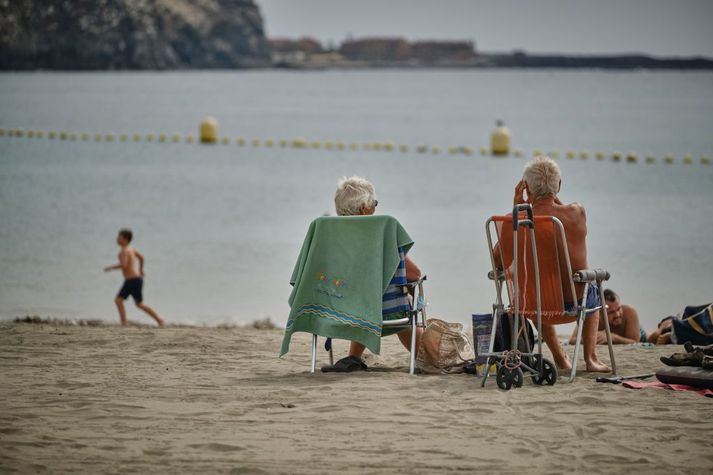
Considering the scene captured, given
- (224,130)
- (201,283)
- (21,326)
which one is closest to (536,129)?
(224,130)

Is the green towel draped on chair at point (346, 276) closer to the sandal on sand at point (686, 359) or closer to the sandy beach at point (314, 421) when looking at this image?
the sandy beach at point (314, 421)

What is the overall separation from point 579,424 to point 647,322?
296 inches

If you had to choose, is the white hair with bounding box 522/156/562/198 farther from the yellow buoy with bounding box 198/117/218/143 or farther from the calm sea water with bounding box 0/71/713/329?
the yellow buoy with bounding box 198/117/218/143

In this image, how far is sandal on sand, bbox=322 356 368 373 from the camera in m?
6.85

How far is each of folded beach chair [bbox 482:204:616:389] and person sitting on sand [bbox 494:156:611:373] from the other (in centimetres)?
8

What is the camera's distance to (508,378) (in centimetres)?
622

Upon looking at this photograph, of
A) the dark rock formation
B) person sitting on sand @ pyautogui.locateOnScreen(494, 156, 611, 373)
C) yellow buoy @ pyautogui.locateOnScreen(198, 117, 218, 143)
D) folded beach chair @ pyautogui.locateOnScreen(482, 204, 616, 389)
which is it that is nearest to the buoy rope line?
yellow buoy @ pyautogui.locateOnScreen(198, 117, 218, 143)

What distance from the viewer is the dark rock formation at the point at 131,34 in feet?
473

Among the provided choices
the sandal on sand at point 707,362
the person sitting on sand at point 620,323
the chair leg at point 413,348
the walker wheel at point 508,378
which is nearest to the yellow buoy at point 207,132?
the person sitting on sand at point 620,323

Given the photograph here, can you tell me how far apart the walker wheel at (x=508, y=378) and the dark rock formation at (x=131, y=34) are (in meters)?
141

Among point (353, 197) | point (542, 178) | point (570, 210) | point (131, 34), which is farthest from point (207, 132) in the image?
point (131, 34)

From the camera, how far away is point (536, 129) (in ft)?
190

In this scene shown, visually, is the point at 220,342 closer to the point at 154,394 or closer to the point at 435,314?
the point at 154,394

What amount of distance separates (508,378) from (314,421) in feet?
4.02
